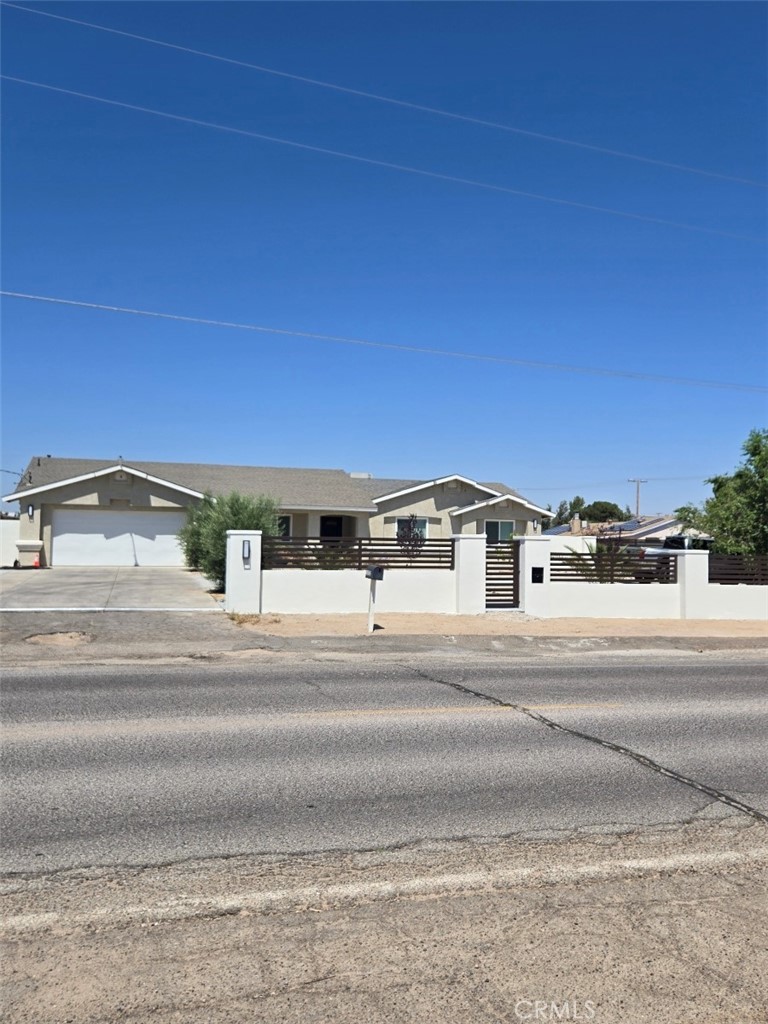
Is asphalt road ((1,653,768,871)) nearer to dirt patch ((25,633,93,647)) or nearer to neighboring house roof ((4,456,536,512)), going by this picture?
dirt patch ((25,633,93,647))

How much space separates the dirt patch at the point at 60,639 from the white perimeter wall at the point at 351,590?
434 cm

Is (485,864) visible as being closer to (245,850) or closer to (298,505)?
(245,850)

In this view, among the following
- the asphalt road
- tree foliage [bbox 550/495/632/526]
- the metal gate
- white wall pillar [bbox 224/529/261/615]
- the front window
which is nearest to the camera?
the asphalt road

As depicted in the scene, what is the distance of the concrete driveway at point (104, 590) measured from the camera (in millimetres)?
18703

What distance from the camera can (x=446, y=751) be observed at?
7680 millimetres

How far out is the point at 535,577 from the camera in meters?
19.7

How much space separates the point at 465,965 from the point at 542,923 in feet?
1.99

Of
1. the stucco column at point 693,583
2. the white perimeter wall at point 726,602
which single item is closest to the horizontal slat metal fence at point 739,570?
the white perimeter wall at point 726,602

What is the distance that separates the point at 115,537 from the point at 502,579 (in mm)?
19367

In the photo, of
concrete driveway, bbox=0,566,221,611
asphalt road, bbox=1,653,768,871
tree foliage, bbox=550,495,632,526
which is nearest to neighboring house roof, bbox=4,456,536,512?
concrete driveway, bbox=0,566,221,611

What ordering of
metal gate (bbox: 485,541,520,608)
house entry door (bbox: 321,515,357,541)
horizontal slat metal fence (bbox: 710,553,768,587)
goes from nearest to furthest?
1. metal gate (bbox: 485,541,520,608)
2. horizontal slat metal fence (bbox: 710,553,768,587)
3. house entry door (bbox: 321,515,357,541)

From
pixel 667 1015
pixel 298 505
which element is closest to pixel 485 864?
pixel 667 1015

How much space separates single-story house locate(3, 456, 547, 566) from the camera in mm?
34094

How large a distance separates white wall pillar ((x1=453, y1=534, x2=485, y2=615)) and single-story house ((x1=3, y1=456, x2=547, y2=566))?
11.5m
